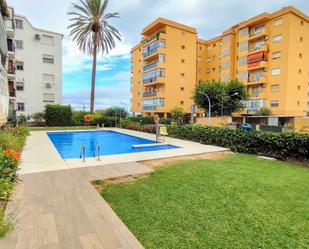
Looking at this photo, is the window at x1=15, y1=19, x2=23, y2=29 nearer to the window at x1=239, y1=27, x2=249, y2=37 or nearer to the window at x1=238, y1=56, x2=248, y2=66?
the window at x1=239, y1=27, x2=249, y2=37

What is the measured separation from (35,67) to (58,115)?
42.6 feet

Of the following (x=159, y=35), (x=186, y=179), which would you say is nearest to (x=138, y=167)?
(x=186, y=179)

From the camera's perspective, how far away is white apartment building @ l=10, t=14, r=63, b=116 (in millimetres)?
33031

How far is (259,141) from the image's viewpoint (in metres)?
10.2

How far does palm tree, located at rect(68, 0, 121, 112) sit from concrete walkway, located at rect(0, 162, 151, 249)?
82.0ft

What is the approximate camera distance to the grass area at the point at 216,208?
10.9 ft

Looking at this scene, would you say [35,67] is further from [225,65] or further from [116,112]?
[225,65]

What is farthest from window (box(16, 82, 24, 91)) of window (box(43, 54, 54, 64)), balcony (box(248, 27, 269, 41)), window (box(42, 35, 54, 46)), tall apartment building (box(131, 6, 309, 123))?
balcony (box(248, 27, 269, 41))

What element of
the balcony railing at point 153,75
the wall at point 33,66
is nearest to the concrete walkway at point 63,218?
the balcony railing at point 153,75

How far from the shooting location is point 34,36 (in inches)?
1341

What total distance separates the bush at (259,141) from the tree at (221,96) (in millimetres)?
16409

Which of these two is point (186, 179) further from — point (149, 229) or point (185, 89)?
point (185, 89)

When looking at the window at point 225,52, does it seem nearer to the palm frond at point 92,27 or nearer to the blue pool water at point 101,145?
the palm frond at point 92,27

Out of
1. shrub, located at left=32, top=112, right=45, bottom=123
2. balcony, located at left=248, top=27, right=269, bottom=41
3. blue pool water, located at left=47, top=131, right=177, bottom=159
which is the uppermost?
balcony, located at left=248, top=27, right=269, bottom=41
